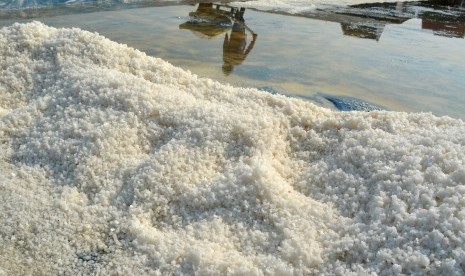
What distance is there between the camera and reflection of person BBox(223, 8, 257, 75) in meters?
4.85

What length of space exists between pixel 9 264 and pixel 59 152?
0.74m

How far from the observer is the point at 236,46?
557 centimetres

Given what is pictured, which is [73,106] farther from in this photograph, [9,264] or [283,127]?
[283,127]

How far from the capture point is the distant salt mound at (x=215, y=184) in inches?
70.3

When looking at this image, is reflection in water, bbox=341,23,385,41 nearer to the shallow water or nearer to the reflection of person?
the shallow water

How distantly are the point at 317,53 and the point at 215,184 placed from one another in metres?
3.82

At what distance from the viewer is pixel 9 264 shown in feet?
5.82

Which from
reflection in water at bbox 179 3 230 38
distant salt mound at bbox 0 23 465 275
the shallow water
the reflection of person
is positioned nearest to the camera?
distant salt mound at bbox 0 23 465 275

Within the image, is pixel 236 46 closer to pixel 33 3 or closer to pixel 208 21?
pixel 208 21

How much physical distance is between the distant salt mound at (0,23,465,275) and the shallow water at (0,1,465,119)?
1574 mm

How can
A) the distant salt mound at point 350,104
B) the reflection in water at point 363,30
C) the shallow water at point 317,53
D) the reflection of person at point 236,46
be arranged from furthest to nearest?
the reflection in water at point 363,30, the reflection of person at point 236,46, the shallow water at point 317,53, the distant salt mound at point 350,104

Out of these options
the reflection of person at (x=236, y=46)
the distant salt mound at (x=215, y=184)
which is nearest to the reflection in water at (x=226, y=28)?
the reflection of person at (x=236, y=46)

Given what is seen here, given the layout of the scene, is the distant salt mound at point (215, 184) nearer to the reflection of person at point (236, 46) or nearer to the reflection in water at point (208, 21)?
the reflection of person at point (236, 46)

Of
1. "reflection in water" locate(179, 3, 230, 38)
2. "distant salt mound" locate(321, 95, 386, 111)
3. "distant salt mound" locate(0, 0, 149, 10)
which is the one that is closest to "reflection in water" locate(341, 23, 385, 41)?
"reflection in water" locate(179, 3, 230, 38)
